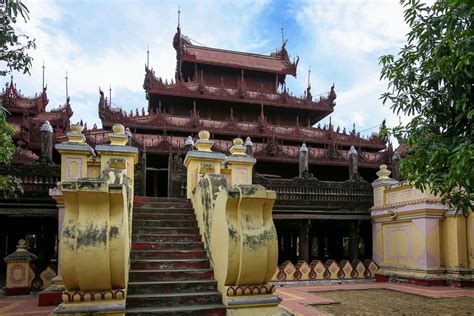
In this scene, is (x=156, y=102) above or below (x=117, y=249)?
above

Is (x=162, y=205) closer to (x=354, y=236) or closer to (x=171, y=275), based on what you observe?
(x=171, y=275)

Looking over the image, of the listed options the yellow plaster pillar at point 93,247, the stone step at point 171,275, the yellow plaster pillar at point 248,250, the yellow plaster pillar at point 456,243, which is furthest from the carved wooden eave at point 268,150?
the yellow plaster pillar at point 93,247

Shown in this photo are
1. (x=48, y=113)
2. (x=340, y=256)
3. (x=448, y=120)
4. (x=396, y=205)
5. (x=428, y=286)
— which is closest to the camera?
(x=448, y=120)

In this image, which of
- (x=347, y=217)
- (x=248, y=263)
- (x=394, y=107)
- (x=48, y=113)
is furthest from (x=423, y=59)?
(x=48, y=113)

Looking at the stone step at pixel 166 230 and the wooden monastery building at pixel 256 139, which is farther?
the wooden monastery building at pixel 256 139

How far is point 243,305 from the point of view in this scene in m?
4.54

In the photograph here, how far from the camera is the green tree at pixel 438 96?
4.49m

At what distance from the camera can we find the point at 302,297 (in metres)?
8.71

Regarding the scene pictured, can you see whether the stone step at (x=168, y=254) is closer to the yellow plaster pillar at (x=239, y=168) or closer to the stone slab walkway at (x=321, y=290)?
the stone slab walkway at (x=321, y=290)

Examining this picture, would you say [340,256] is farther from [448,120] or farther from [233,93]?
[448,120]

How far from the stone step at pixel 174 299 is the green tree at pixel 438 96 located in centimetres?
324

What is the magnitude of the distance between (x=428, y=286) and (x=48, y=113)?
21.3 meters

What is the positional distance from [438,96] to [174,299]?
465cm

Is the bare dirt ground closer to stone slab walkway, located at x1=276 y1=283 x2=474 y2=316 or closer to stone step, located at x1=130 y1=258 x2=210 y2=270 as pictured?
stone slab walkway, located at x1=276 y1=283 x2=474 y2=316
